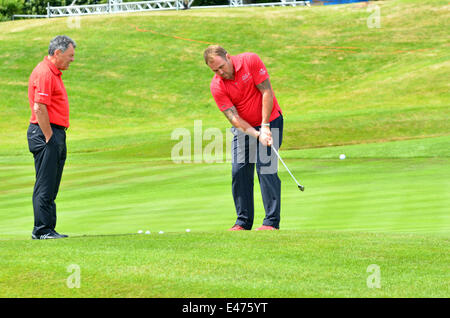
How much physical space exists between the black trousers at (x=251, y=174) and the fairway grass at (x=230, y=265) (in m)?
1.06

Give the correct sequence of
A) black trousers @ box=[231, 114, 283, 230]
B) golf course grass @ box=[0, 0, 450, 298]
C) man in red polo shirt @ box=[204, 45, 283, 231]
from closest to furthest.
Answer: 1. golf course grass @ box=[0, 0, 450, 298]
2. man in red polo shirt @ box=[204, 45, 283, 231]
3. black trousers @ box=[231, 114, 283, 230]

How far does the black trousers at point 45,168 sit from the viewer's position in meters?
7.61

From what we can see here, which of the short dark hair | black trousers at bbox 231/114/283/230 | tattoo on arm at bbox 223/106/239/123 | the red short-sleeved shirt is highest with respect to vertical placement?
the short dark hair

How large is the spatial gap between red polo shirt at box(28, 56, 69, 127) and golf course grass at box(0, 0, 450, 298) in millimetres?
1317

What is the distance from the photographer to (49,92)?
7.43 meters

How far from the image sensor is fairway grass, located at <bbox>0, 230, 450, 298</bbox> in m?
5.02

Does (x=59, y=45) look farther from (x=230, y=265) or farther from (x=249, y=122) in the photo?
(x=230, y=265)

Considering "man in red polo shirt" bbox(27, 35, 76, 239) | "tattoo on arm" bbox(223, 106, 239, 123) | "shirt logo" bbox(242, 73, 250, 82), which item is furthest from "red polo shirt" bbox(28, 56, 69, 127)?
"shirt logo" bbox(242, 73, 250, 82)

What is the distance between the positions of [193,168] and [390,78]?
82.7 ft

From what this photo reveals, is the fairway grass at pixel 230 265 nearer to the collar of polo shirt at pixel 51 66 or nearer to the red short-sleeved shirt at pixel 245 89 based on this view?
the red short-sleeved shirt at pixel 245 89

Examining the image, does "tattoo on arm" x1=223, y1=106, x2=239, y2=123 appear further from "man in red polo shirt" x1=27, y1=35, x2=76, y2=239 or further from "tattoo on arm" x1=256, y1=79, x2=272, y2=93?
"man in red polo shirt" x1=27, y1=35, x2=76, y2=239

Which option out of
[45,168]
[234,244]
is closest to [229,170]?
[45,168]

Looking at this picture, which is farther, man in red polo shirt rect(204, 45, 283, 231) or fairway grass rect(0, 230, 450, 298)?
man in red polo shirt rect(204, 45, 283, 231)
